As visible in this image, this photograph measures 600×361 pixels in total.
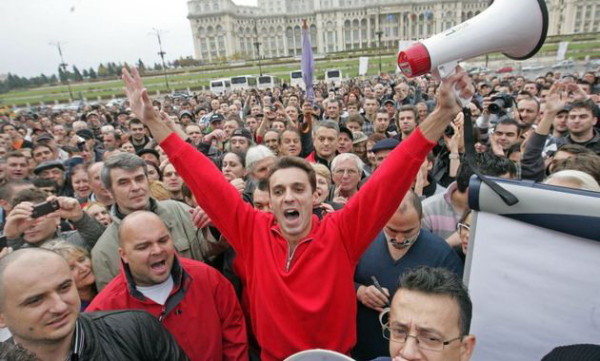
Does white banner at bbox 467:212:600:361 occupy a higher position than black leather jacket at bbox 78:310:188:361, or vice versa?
white banner at bbox 467:212:600:361

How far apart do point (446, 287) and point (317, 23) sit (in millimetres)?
105141

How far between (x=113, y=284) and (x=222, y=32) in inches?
4068

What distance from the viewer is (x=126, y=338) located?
73.0 inches

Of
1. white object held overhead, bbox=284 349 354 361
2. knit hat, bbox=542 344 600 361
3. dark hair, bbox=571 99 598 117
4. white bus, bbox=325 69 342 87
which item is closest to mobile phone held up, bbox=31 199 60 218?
white object held overhead, bbox=284 349 354 361

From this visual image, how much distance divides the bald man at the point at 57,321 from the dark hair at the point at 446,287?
4.33ft

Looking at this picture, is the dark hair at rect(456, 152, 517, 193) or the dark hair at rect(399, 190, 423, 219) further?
the dark hair at rect(456, 152, 517, 193)

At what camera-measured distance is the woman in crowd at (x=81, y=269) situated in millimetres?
2525

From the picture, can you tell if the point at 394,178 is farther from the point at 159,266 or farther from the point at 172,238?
the point at 172,238

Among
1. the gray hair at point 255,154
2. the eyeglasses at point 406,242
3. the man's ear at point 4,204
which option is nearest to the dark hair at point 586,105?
the eyeglasses at point 406,242

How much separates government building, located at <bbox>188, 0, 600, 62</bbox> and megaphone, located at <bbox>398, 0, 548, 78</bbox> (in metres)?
87.3

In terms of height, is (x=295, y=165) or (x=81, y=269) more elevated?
(x=295, y=165)

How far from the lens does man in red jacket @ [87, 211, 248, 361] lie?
2160 mm

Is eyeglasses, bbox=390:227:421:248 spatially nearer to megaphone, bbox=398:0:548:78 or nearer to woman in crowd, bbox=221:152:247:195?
megaphone, bbox=398:0:548:78

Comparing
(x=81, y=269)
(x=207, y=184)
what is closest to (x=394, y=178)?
(x=207, y=184)
